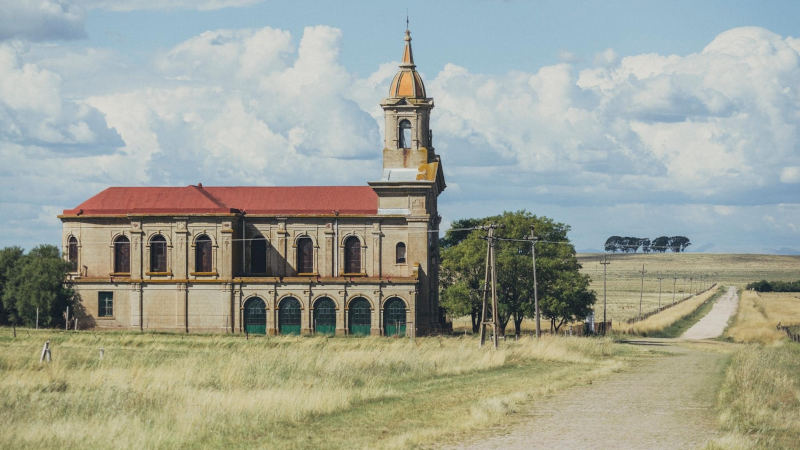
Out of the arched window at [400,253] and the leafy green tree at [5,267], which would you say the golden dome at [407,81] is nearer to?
the arched window at [400,253]

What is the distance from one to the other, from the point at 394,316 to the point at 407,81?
16.6m

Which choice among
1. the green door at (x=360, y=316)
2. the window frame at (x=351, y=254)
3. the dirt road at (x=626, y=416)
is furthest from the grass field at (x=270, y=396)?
the window frame at (x=351, y=254)

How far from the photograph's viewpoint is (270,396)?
78.1 feet

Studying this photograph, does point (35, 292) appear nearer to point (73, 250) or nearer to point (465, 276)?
point (73, 250)

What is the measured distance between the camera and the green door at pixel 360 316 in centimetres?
6544

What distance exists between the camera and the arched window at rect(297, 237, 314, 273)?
231 feet

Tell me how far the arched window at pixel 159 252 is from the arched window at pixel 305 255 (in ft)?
29.5

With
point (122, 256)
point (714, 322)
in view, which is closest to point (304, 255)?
point (122, 256)

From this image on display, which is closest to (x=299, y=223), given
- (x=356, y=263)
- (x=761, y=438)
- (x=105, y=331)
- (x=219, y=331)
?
(x=356, y=263)

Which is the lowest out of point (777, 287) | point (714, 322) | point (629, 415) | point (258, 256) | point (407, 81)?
point (714, 322)

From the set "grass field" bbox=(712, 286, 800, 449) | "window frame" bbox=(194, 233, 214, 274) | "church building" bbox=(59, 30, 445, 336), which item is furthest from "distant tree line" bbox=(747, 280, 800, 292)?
"window frame" bbox=(194, 233, 214, 274)

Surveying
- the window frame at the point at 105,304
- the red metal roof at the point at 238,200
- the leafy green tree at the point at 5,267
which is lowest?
the window frame at the point at 105,304

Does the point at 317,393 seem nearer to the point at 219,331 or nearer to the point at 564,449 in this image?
the point at 564,449

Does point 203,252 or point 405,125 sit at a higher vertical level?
point 405,125
